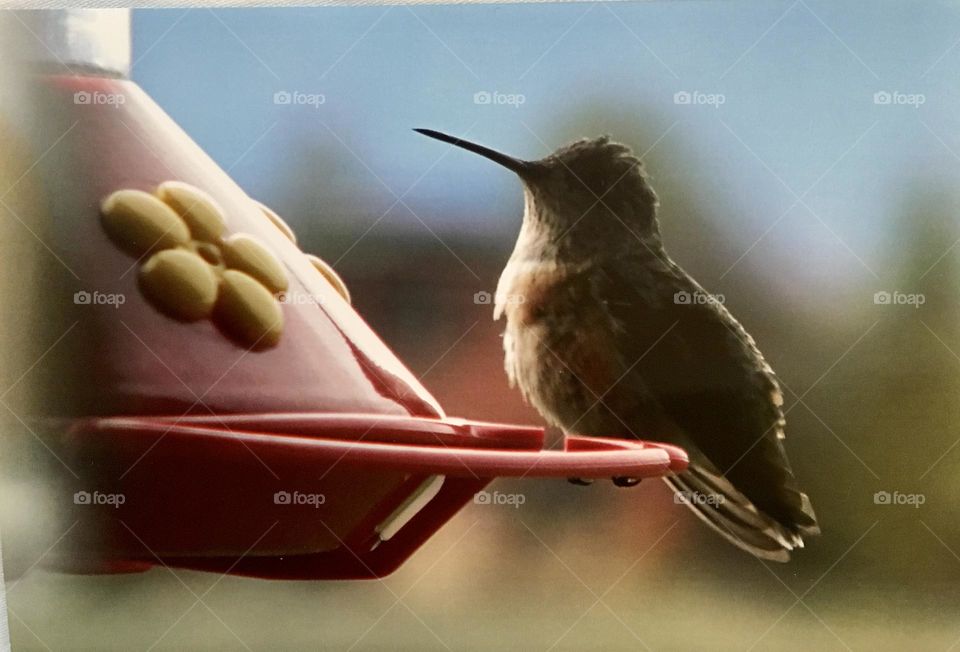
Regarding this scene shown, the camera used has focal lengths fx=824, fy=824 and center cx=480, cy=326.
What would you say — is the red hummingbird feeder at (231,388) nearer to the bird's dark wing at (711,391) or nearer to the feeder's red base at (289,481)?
the feeder's red base at (289,481)

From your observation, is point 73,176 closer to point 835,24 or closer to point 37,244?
point 37,244

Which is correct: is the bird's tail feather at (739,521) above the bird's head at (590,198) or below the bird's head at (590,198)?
below

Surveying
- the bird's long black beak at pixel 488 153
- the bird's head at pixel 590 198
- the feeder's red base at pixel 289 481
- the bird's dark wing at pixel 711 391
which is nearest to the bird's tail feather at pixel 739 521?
the bird's dark wing at pixel 711 391

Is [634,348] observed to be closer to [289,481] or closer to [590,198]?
[590,198]

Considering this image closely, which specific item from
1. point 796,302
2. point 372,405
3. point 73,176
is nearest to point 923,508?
point 796,302

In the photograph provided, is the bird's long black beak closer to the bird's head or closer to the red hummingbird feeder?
the bird's head

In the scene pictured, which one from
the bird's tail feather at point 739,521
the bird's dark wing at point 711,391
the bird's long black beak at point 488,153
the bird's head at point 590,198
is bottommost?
the bird's tail feather at point 739,521
